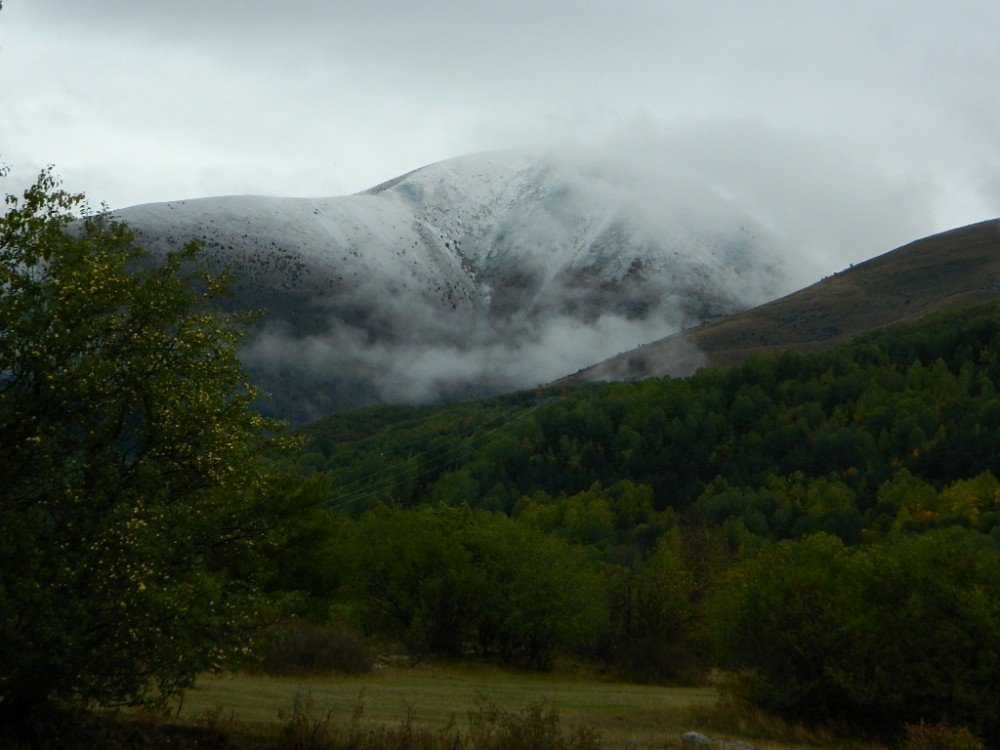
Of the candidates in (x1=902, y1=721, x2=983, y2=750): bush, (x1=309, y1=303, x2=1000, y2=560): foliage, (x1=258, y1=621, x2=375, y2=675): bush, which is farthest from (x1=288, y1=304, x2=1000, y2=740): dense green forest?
(x1=258, y1=621, x2=375, y2=675): bush

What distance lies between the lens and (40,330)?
1308cm

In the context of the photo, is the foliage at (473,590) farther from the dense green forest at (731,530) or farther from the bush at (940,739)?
the bush at (940,739)

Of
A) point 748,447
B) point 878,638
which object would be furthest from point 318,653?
point 748,447

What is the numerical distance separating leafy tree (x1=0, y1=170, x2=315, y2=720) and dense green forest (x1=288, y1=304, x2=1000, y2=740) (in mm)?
17486

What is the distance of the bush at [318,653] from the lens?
3027cm

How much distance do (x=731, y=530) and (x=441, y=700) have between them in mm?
93711

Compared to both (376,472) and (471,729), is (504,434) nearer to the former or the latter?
(376,472)

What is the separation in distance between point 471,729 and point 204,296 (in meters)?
8.25

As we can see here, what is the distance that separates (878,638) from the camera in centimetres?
2572

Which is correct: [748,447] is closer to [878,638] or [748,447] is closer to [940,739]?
[878,638]

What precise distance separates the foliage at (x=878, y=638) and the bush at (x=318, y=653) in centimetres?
1182

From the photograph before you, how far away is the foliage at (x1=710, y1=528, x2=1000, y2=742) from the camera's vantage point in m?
24.7

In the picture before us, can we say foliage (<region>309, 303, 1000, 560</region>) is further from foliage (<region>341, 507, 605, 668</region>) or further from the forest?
foliage (<region>341, 507, 605, 668</region>)

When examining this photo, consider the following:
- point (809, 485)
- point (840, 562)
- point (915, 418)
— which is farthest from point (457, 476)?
point (840, 562)
